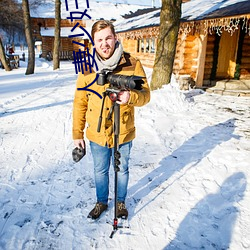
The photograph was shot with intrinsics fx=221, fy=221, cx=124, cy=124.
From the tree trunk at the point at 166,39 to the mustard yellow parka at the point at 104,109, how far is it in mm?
5461

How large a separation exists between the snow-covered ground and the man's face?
1.75 meters

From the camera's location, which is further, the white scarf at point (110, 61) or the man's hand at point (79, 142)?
the man's hand at point (79, 142)

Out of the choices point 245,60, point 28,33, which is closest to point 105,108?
point 245,60

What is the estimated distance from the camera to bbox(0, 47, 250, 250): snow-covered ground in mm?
2193

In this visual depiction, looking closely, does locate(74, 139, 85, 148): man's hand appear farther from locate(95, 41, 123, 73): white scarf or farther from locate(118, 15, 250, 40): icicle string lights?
locate(118, 15, 250, 40): icicle string lights

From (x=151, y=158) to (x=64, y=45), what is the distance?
29.8 metres

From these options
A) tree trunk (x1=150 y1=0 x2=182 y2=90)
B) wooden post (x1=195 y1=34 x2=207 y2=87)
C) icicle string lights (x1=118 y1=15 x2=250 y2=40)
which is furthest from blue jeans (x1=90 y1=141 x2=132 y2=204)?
wooden post (x1=195 y1=34 x2=207 y2=87)

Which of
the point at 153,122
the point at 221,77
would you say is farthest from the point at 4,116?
the point at 221,77

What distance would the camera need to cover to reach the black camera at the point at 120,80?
1550 millimetres

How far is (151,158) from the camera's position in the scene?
3777 millimetres

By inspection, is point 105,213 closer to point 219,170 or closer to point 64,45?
point 219,170

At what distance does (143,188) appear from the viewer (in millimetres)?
2986

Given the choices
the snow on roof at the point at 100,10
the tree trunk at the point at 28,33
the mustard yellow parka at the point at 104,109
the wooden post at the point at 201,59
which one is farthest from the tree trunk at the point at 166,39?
the snow on roof at the point at 100,10

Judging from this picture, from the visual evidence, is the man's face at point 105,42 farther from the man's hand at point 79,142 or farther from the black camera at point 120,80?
the man's hand at point 79,142
